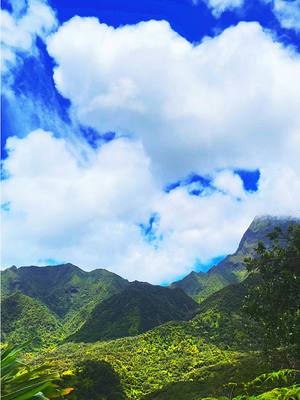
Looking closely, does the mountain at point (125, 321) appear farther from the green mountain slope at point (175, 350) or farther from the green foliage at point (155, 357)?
the green mountain slope at point (175, 350)

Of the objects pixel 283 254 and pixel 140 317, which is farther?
pixel 140 317

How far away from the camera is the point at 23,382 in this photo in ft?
16.5

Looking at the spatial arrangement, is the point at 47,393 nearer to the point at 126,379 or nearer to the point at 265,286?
the point at 265,286

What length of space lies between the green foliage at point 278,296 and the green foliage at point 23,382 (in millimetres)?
16663

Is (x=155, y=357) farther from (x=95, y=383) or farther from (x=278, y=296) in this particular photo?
(x=278, y=296)

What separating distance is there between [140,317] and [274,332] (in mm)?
169269

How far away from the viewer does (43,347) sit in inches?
7657

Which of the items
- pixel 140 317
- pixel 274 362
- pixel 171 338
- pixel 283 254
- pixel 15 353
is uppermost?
pixel 140 317

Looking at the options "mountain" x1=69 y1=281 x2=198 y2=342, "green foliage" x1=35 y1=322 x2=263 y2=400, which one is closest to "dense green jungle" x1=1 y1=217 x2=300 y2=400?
"green foliage" x1=35 y1=322 x2=263 y2=400

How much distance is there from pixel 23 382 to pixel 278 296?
64.9 ft

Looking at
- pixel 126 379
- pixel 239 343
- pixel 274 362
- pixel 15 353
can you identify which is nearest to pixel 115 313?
pixel 239 343

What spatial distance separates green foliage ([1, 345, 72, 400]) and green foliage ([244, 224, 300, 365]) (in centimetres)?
1666

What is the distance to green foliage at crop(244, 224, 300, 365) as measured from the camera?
69.7ft

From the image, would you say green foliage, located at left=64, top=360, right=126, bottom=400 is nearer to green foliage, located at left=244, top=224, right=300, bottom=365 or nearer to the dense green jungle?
the dense green jungle
